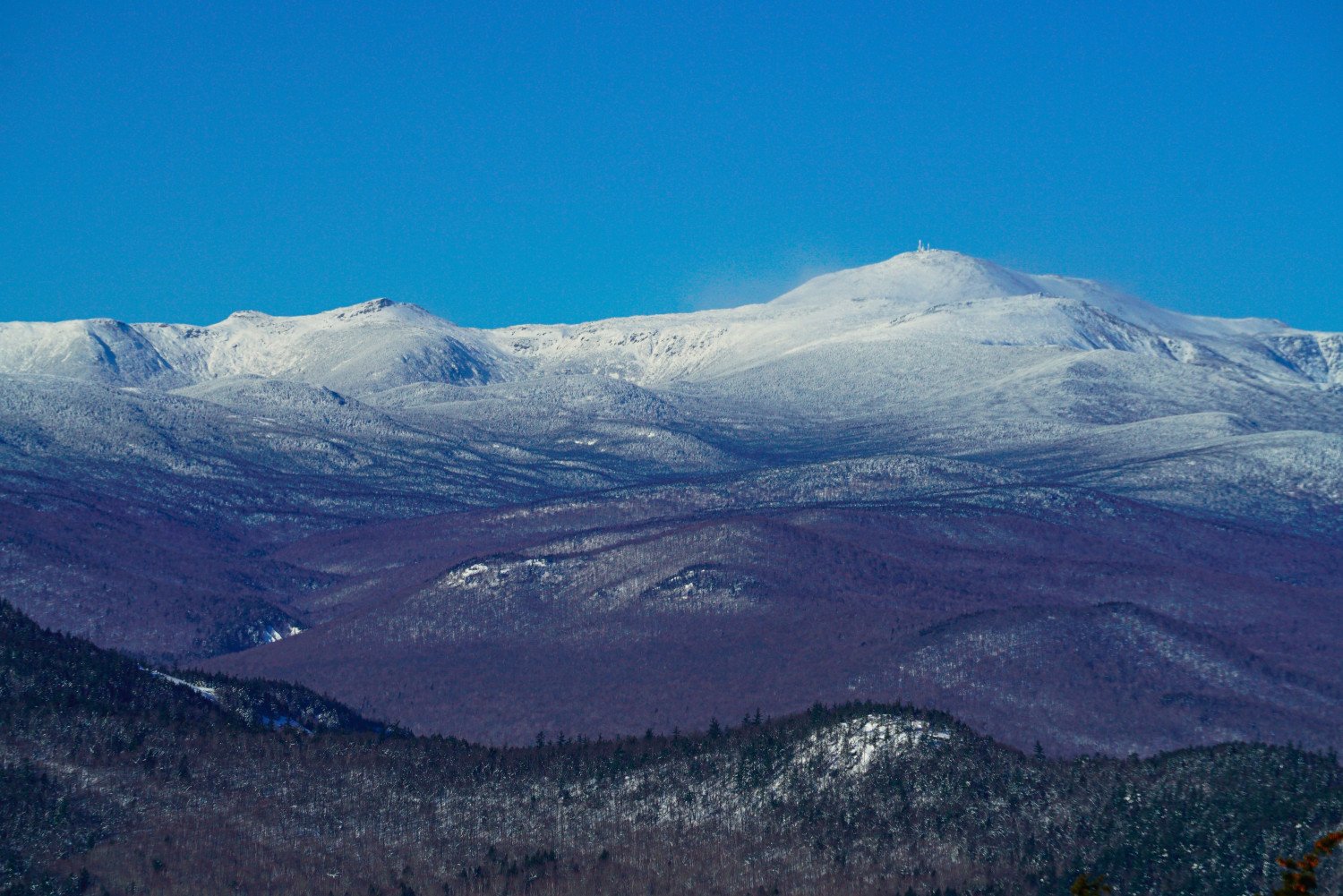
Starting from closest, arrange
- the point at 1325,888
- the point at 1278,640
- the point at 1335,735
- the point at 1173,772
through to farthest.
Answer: the point at 1325,888 → the point at 1173,772 → the point at 1335,735 → the point at 1278,640

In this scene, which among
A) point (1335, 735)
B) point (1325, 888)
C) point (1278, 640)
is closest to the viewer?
point (1325, 888)

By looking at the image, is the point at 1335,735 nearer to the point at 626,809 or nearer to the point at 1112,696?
the point at 1112,696

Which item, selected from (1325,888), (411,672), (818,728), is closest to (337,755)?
(818,728)

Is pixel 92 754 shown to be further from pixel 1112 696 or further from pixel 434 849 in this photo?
pixel 1112 696

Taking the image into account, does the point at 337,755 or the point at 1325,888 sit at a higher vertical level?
the point at 337,755

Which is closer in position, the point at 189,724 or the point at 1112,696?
the point at 189,724

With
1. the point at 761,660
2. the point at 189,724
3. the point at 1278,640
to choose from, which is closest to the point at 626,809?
the point at 189,724
